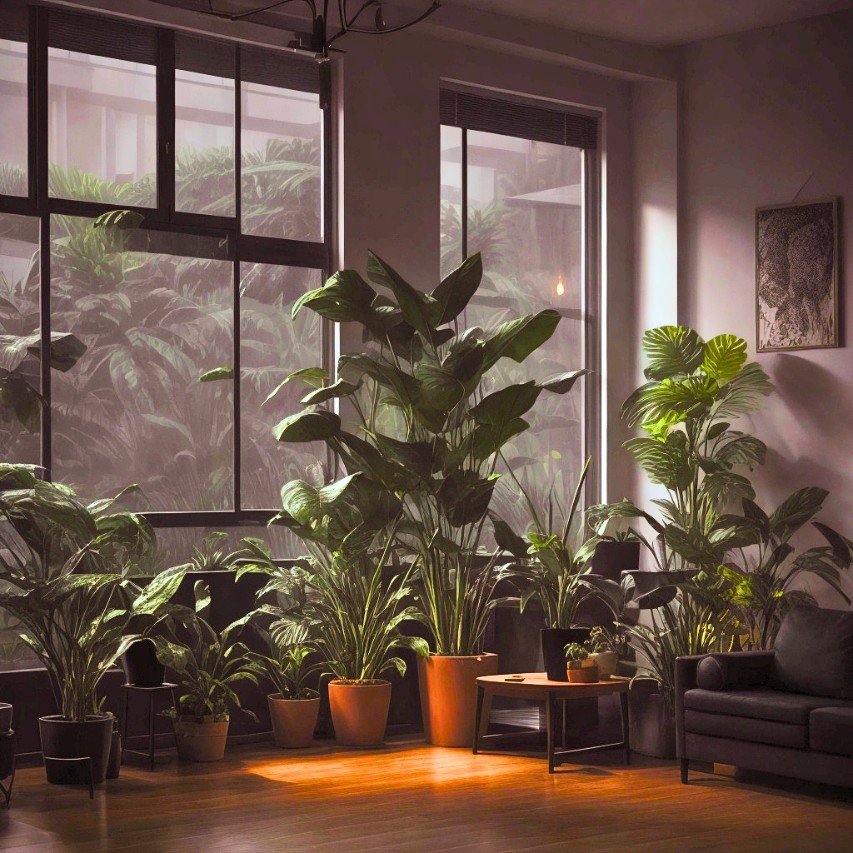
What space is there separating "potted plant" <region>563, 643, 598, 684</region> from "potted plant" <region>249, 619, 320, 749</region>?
1.38 meters

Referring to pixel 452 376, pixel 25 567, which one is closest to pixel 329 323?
pixel 452 376

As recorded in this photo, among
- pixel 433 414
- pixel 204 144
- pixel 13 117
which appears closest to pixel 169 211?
pixel 204 144

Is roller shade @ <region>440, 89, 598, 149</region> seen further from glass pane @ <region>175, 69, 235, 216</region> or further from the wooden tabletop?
the wooden tabletop

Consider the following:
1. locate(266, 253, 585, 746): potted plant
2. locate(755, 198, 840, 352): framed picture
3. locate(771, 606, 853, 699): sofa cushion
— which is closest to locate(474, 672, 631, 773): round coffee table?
locate(266, 253, 585, 746): potted plant

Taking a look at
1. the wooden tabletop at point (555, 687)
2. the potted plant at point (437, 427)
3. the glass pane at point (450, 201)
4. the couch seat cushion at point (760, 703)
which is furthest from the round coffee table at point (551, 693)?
the glass pane at point (450, 201)

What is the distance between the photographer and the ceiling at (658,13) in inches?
314

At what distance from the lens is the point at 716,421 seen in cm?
857

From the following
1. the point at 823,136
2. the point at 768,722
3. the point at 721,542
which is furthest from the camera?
the point at 823,136

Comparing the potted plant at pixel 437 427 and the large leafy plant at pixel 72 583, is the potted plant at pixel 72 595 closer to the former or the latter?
the large leafy plant at pixel 72 583

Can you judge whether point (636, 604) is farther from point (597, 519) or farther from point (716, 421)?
point (716, 421)

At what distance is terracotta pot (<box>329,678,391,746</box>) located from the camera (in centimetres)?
714

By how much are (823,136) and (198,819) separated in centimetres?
531

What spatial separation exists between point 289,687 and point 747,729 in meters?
2.45

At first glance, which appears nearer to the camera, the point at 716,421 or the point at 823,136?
the point at 823,136
